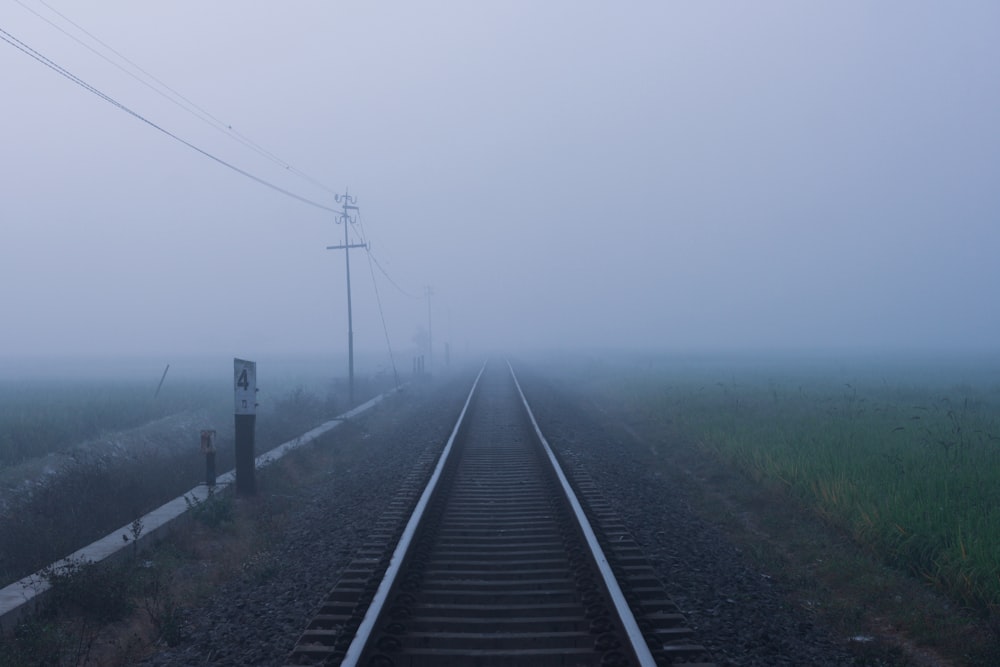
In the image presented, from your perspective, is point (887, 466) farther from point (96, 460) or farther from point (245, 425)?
point (96, 460)

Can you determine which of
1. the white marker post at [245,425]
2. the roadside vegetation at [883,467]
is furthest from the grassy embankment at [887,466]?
the white marker post at [245,425]

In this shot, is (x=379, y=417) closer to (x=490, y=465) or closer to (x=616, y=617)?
(x=490, y=465)

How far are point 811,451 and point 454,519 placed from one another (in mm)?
7078

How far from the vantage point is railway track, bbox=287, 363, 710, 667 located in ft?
18.5

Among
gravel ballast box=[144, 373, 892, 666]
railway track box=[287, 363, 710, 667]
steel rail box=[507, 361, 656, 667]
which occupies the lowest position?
gravel ballast box=[144, 373, 892, 666]

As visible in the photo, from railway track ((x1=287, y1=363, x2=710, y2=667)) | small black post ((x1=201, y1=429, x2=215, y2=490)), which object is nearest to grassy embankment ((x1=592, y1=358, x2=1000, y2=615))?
railway track ((x1=287, y1=363, x2=710, y2=667))

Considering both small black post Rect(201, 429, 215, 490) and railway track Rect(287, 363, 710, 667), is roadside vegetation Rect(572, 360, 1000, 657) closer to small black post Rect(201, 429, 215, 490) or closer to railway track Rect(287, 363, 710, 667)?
railway track Rect(287, 363, 710, 667)

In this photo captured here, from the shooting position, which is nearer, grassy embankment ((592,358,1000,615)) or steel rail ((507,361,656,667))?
steel rail ((507,361,656,667))

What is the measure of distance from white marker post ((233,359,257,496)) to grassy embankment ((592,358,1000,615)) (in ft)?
25.1

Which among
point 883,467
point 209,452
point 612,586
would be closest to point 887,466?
point 883,467

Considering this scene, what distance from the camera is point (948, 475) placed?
1081 cm

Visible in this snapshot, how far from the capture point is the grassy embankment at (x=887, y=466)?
7.89 m

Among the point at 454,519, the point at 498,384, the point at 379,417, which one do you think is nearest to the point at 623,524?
the point at 454,519

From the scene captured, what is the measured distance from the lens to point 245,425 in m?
12.4
